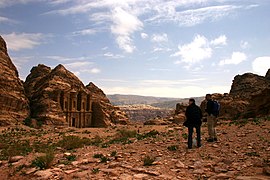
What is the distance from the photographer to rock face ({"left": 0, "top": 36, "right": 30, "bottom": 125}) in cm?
3300

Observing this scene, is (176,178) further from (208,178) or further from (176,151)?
(176,151)

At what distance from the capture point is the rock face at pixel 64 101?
38156 millimetres

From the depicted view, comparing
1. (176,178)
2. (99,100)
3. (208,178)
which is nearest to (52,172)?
(176,178)

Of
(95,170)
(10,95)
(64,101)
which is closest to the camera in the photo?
(95,170)

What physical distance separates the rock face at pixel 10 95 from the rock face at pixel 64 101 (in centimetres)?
A: 259

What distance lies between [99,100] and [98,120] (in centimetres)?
421

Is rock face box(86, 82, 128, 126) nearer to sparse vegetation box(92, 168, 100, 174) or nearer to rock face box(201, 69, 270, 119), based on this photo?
rock face box(201, 69, 270, 119)

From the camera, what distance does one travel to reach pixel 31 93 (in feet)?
137

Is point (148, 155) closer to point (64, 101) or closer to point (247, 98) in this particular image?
point (247, 98)

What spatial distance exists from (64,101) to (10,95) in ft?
28.2

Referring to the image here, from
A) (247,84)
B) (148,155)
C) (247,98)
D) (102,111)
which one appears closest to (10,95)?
(102,111)

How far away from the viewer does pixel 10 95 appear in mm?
34000

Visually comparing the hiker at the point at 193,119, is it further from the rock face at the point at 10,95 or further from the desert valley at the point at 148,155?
the rock face at the point at 10,95

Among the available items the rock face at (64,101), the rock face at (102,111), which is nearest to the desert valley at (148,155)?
the rock face at (64,101)
